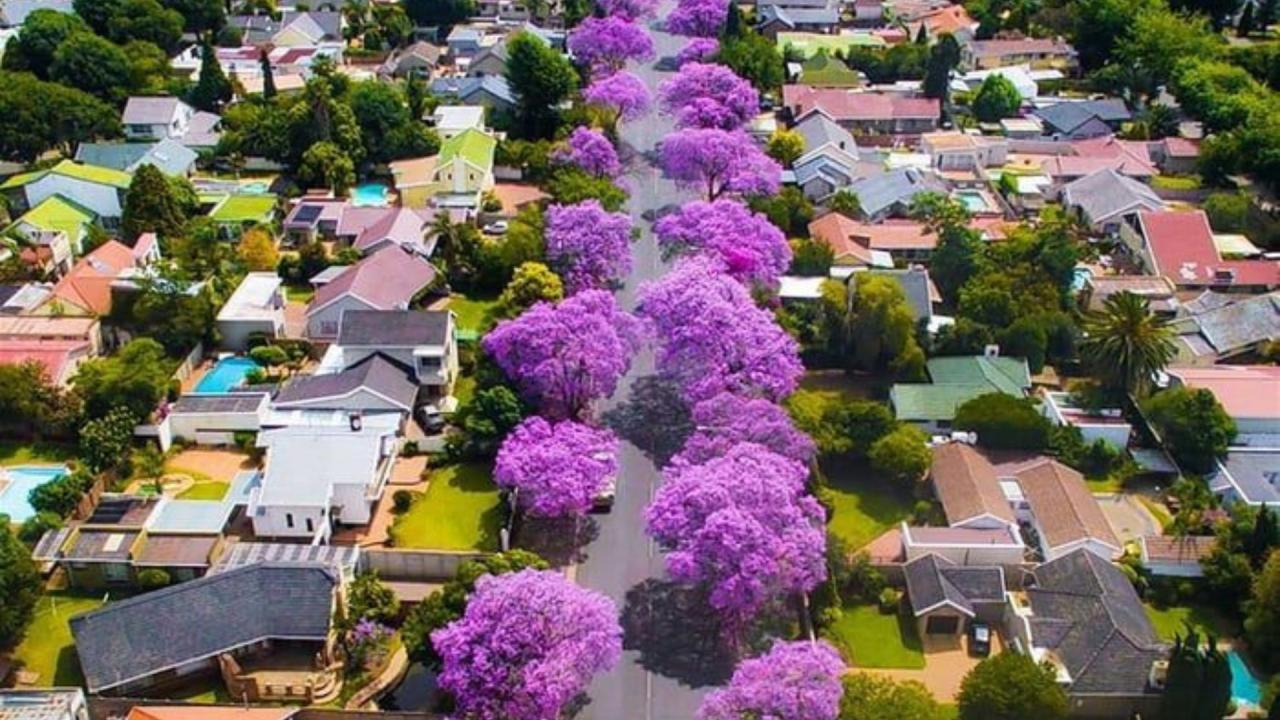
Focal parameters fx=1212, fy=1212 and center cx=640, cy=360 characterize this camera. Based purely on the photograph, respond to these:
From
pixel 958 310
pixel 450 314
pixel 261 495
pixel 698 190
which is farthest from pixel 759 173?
pixel 261 495

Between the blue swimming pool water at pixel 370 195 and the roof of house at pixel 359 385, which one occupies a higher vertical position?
the roof of house at pixel 359 385

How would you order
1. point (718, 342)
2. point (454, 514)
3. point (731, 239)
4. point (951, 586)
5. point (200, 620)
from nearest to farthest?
point (200, 620) → point (951, 586) → point (454, 514) → point (718, 342) → point (731, 239)

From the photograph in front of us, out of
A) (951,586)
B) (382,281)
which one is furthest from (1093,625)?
(382,281)

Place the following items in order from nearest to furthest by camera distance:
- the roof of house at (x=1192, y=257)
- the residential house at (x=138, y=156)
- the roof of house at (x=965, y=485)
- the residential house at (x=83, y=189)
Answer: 1. the roof of house at (x=965, y=485)
2. the roof of house at (x=1192, y=257)
3. the residential house at (x=83, y=189)
4. the residential house at (x=138, y=156)

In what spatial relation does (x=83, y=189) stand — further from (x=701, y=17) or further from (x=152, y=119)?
(x=701, y=17)

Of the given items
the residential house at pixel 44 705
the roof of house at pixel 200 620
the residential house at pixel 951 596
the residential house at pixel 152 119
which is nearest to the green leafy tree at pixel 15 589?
the roof of house at pixel 200 620

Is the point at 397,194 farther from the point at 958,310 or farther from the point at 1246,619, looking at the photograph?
the point at 1246,619

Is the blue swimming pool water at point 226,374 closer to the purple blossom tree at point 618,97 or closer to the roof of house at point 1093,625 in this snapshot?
the purple blossom tree at point 618,97
